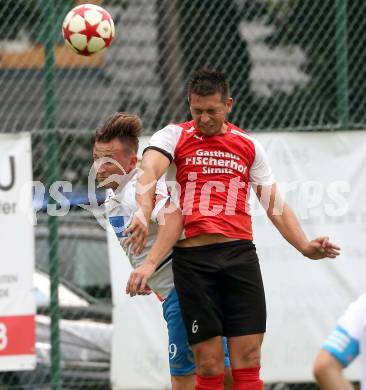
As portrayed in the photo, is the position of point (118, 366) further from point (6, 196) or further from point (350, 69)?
point (350, 69)

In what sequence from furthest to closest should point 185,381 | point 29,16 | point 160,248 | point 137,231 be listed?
point 29,16 < point 185,381 < point 160,248 < point 137,231

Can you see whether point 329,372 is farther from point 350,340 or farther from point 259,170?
point 259,170

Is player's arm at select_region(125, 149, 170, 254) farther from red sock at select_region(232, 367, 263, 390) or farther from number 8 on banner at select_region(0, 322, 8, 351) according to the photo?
number 8 on banner at select_region(0, 322, 8, 351)

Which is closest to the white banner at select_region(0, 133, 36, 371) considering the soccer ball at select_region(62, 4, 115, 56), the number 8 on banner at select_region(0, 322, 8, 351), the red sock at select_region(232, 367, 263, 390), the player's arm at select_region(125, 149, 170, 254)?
the number 8 on banner at select_region(0, 322, 8, 351)

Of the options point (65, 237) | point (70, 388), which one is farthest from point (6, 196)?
point (70, 388)

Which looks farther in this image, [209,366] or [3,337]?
[3,337]

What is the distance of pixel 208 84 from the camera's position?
6012mm

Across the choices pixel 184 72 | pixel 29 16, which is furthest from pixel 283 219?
pixel 29 16

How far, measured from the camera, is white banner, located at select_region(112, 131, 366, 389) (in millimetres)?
8094

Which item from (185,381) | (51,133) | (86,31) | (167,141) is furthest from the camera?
(51,133)

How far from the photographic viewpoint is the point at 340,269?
8172mm

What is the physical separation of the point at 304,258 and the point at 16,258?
2.10 metres

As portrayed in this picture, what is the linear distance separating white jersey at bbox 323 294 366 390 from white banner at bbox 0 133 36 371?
4.07m

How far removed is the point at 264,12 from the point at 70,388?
11.0ft
